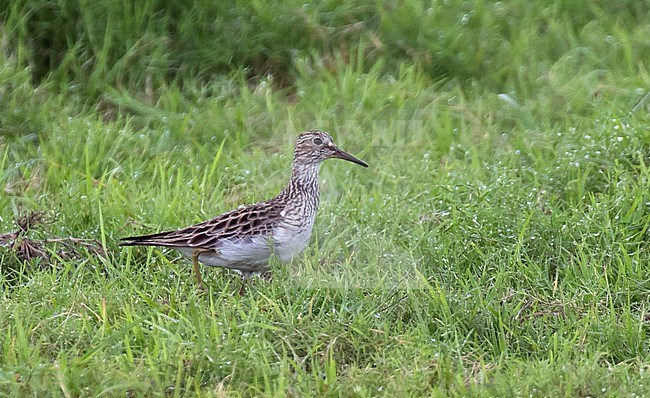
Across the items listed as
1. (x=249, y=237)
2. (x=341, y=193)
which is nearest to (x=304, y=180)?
(x=249, y=237)

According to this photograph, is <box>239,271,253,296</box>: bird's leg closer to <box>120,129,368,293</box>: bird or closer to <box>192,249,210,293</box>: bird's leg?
<box>120,129,368,293</box>: bird

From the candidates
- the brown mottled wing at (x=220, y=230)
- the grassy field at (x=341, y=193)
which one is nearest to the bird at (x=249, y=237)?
the brown mottled wing at (x=220, y=230)

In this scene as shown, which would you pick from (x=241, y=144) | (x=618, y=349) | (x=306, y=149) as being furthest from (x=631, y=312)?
(x=241, y=144)

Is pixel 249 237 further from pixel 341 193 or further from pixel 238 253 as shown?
pixel 341 193

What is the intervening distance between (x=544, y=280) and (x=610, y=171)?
1.25m

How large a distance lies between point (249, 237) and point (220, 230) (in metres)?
0.17

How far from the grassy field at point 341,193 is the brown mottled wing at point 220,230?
253mm

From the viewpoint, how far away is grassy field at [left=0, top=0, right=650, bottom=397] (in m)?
5.46

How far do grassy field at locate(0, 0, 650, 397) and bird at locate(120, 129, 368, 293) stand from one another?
141mm

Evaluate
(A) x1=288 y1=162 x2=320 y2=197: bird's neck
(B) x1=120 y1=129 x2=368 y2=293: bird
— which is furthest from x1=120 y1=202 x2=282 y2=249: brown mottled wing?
(A) x1=288 y1=162 x2=320 y2=197: bird's neck

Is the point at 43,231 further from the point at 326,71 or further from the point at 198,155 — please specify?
the point at 326,71

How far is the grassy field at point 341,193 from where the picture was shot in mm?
5457

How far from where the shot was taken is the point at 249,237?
6375mm

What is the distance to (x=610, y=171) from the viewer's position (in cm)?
732
